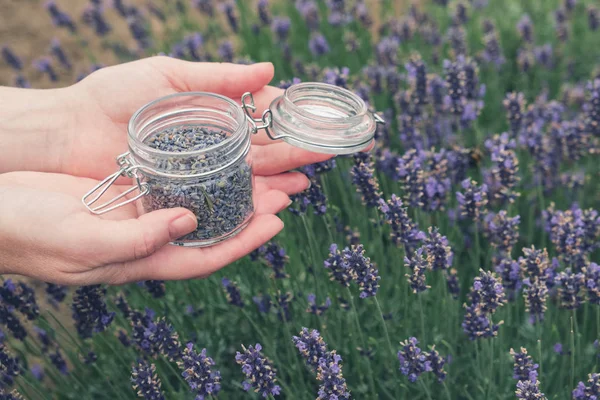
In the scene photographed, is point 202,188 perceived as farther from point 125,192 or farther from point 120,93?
point 120,93

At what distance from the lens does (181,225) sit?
1972mm

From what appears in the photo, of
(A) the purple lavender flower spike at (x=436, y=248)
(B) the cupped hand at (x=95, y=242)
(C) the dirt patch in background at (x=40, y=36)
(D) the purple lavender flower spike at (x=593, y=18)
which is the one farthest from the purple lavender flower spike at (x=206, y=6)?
(A) the purple lavender flower spike at (x=436, y=248)

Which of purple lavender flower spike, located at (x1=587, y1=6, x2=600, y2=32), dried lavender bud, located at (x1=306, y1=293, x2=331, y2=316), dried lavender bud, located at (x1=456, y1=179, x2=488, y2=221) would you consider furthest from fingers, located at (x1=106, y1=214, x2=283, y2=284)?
purple lavender flower spike, located at (x1=587, y1=6, x2=600, y2=32)

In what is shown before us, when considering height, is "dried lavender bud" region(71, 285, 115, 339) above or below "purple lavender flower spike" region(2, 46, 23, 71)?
below

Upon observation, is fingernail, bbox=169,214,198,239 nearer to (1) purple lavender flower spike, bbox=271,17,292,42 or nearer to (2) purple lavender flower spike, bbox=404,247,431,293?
(2) purple lavender flower spike, bbox=404,247,431,293

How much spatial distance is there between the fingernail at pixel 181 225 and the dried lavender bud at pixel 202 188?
0.15 metres

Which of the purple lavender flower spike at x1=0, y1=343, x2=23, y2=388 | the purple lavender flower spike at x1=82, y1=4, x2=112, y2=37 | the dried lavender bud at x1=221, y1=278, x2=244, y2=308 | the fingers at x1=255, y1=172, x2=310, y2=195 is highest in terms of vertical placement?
the purple lavender flower spike at x1=82, y1=4, x2=112, y2=37

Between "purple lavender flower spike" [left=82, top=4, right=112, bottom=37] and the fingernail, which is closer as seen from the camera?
the fingernail

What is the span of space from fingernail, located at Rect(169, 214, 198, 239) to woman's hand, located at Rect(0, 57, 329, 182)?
28.0 inches

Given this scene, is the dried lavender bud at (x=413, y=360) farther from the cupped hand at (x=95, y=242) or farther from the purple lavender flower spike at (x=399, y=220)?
the cupped hand at (x=95, y=242)

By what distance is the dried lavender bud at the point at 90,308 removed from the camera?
228 centimetres

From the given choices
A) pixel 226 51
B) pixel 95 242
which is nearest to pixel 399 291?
pixel 95 242

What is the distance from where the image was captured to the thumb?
189 centimetres

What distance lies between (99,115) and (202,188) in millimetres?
847
